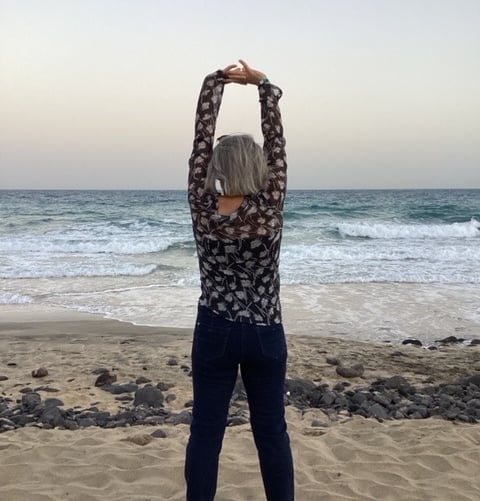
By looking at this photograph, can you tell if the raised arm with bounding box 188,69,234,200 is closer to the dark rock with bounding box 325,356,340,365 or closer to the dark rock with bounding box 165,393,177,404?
the dark rock with bounding box 165,393,177,404

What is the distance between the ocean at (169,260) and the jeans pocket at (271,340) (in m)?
7.14

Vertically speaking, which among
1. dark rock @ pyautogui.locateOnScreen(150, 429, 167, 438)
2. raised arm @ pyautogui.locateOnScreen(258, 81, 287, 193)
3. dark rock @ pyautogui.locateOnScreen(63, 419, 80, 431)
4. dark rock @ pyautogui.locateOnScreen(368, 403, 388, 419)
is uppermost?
raised arm @ pyautogui.locateOnScreen(258, 81, 287, 193)

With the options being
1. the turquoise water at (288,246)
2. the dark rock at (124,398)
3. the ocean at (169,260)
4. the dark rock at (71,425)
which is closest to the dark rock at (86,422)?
the dark rock at (71,425)

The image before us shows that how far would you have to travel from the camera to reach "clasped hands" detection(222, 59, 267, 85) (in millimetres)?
2514

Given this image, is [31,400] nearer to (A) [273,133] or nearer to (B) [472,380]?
(A) [273,133]

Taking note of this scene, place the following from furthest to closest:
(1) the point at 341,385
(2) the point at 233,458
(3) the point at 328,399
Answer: (1) the point at 341,385 < (3) the point at 328,399 < (2) the point at 233,458

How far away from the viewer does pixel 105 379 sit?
19.9 ft

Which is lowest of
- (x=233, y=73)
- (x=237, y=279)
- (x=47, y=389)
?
(x=47, y=389)

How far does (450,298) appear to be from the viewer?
38.2ft

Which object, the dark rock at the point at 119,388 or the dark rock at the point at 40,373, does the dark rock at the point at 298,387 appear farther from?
the dark rock at the point at 40,373

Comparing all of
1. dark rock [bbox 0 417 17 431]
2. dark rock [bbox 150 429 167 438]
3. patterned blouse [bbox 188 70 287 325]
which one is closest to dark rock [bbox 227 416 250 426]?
dark rock [bbox 150 429 167 438]

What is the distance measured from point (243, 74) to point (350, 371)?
4566 millimetres

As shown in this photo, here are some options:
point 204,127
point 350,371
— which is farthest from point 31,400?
point 204,127

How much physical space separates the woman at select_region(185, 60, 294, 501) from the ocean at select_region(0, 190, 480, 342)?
274 inches
